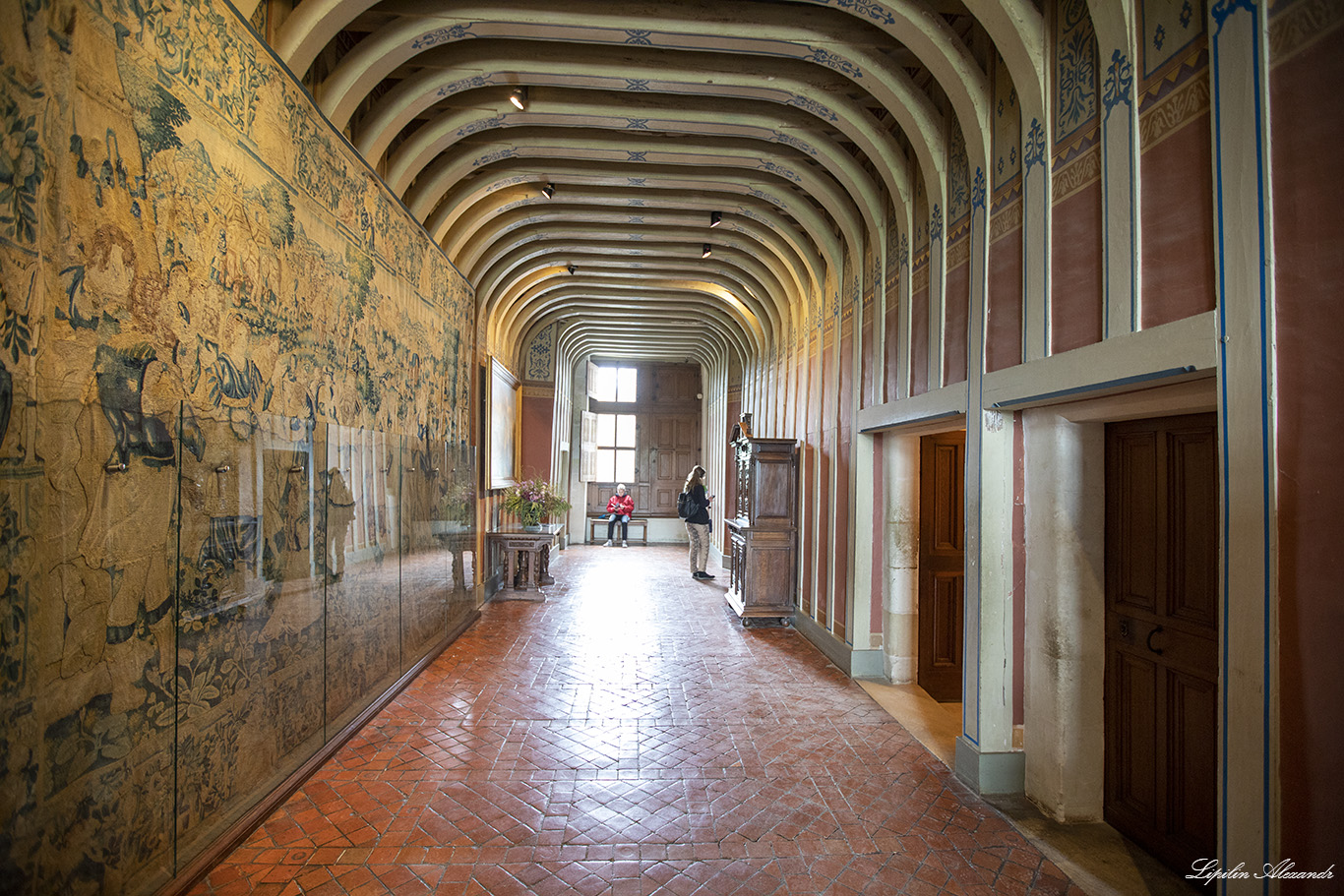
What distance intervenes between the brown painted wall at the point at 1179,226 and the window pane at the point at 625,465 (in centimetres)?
1529

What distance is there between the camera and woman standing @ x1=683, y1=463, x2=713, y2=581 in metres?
10.9

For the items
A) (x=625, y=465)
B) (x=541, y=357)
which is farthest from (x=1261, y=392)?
(x=625, y=465)

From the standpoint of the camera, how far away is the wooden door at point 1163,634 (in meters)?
2.98

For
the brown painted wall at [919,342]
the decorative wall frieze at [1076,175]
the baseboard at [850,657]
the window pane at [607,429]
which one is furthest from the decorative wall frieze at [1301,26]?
the window pane at [607,429]

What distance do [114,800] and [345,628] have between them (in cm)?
190

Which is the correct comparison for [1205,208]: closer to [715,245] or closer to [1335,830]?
[1335,830]

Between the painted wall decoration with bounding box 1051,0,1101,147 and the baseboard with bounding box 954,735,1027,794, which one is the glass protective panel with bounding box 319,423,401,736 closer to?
the baseboard with bounding box 954,735,1027,794

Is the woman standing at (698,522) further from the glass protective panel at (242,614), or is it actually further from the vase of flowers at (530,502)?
the glass protective panel at (242,614)

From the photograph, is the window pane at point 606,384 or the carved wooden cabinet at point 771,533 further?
the window pane at point 606,384

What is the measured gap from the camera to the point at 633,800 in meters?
3.66

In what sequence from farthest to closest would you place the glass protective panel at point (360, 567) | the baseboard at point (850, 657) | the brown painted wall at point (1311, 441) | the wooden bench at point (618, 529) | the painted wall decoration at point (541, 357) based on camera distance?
the wooden bench at point (618, 529) → the painted wall decoration at point (541, 357) → the baseboard at point (850, 657) → the glass protective panel at point (360, 567) → the brown painted wall at point (1311, 441)

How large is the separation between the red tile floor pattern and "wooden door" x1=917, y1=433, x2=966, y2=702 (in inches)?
30.8

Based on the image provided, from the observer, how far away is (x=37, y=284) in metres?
2.13

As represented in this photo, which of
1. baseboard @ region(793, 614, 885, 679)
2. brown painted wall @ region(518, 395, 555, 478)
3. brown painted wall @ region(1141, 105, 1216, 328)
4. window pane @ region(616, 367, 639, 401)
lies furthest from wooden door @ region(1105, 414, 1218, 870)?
window pane @ region(616, 367, 639, 401)
